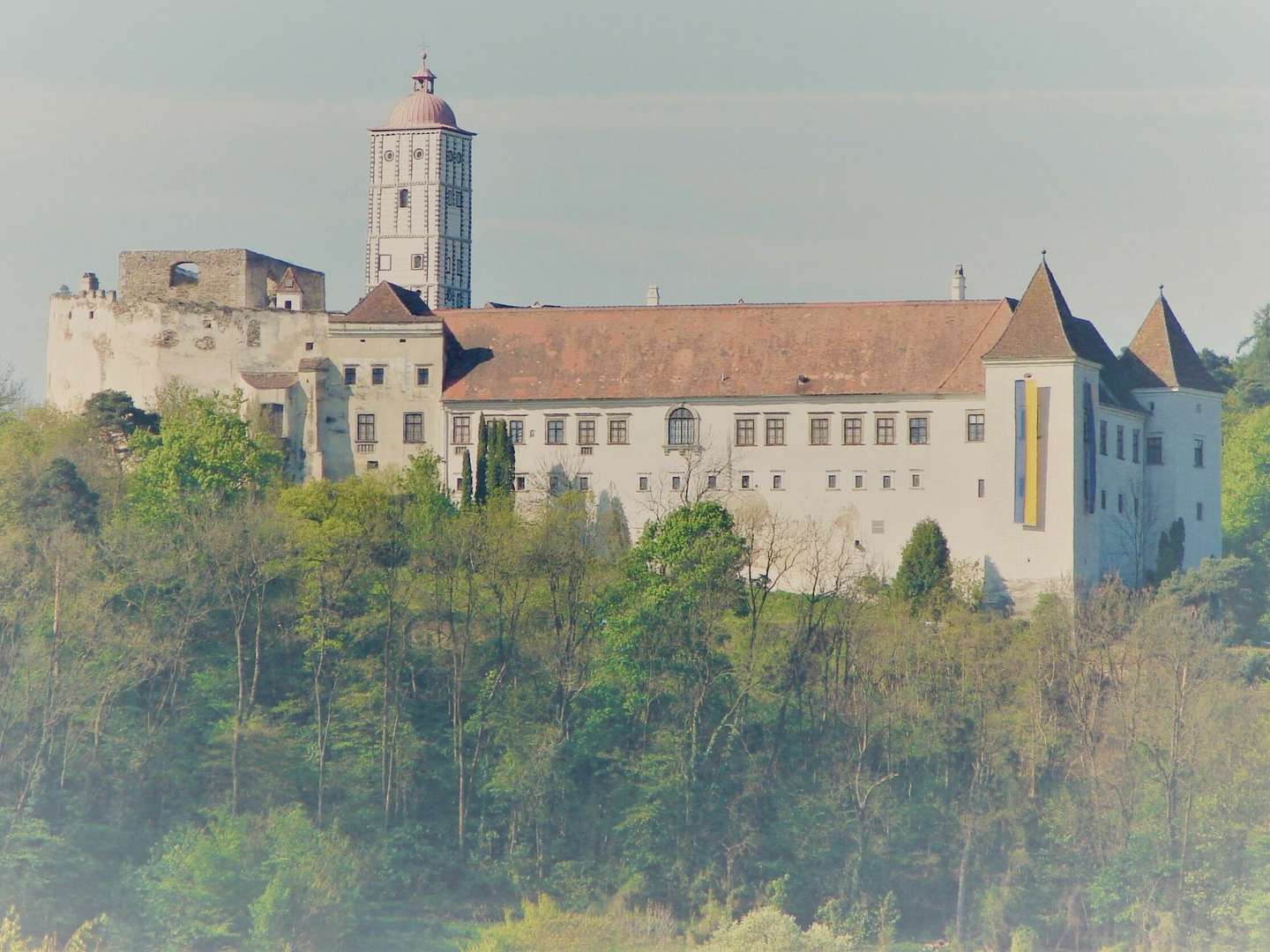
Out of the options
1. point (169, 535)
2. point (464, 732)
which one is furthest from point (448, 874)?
point (169, 535)

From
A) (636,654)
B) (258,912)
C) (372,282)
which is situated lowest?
(258,912)

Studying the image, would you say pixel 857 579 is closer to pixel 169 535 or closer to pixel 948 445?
pixel 948 445

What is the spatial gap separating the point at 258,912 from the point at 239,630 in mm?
7857

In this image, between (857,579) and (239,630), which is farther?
(857,579)

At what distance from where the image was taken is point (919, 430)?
2763 inches

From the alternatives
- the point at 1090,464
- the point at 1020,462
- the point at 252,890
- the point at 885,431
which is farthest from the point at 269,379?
the point at 1090,464

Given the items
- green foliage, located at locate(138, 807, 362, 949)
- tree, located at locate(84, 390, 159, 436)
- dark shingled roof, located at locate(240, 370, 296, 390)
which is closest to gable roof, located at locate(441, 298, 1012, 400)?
dark shingled roof, located at locate(240, 370, 296, 390)

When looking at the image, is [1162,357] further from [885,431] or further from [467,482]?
[467,482]

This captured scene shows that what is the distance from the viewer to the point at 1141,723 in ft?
204

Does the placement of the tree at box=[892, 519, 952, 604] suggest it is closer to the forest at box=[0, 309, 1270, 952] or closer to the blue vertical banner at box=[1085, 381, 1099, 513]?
the forest at box=[0, 309, 1270, 952]

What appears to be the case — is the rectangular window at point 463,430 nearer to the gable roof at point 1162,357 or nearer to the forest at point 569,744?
the forest at point 569,744

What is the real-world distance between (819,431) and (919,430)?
2.39 m

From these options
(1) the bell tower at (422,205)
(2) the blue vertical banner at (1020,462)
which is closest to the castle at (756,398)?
(2) the blue vertical banner at (1020,462)

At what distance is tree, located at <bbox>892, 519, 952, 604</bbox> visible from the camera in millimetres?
67312
